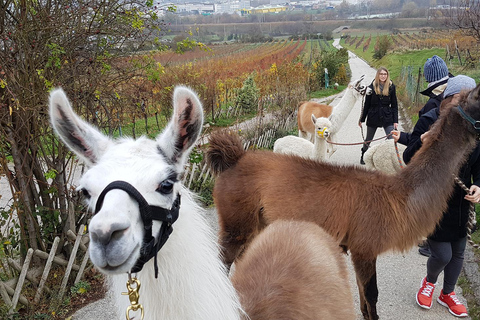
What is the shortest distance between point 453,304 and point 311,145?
13.6 ft

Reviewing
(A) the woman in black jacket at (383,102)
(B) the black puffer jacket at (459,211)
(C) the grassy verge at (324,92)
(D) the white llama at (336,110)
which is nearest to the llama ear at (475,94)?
(B) the black puffer jacket at (459,211)

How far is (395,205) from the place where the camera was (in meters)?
3.01

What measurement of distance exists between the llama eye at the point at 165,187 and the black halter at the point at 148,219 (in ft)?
0.25

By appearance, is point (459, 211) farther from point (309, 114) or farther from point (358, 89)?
point (309, 114)

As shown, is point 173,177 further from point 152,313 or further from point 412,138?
point 412,138

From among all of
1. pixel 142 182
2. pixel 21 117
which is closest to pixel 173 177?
pixel 142 182

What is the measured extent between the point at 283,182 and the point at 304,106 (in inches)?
262

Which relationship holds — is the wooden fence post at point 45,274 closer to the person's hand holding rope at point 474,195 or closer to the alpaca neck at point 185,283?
the alpaca neck at point 185,283

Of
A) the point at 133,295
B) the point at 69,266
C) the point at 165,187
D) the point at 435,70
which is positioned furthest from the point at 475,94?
the point at 69,266

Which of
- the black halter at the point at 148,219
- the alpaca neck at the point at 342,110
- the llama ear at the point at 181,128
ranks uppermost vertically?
the llama ear at the point at 181,128

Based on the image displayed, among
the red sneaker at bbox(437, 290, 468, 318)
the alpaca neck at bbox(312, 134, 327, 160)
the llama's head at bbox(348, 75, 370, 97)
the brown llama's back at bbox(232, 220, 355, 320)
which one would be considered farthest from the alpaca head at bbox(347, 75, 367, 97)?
the brown llama's back at bbox(232, 220, 355, 320)

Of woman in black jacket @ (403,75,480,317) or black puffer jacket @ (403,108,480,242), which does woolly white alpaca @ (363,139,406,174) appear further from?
black puffer jacket @ (403,108,480,242)

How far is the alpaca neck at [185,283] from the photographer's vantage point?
1427mm

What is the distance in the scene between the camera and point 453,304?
11.5 feet
